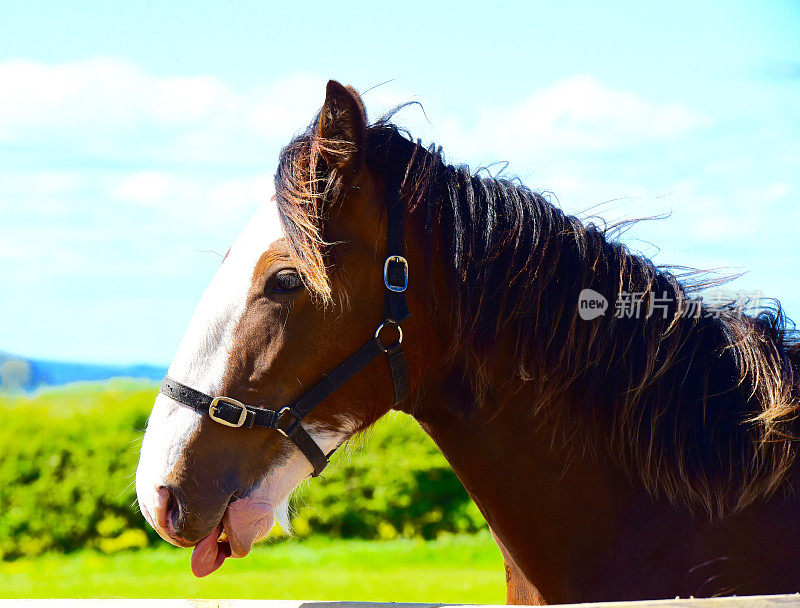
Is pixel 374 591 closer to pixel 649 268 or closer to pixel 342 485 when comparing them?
pixel 342 485

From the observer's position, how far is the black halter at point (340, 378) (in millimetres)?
2180

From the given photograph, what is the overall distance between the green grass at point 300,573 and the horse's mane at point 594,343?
477 centimetres

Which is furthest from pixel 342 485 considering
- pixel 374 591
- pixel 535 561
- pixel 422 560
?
pixel 535 561

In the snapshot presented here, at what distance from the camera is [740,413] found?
225 cm

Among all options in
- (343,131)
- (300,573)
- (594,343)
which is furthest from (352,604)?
(300,573)

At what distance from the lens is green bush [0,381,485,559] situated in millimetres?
8703

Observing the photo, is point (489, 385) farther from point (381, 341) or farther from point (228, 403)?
point (228, 403)

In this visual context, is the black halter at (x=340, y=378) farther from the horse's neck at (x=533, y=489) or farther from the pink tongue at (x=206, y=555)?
the pink tongue at (x=206, y=555)

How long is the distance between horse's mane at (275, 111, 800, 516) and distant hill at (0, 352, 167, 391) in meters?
7.72

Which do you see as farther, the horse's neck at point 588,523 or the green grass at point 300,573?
the green grass at point 300,573

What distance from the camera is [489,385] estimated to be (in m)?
2.32

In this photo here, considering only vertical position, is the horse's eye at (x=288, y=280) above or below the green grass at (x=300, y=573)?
above


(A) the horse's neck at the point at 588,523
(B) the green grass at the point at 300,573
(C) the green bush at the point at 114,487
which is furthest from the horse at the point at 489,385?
(C) the green bush at the point at 114,487

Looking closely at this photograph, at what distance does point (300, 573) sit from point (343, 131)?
651 cm
